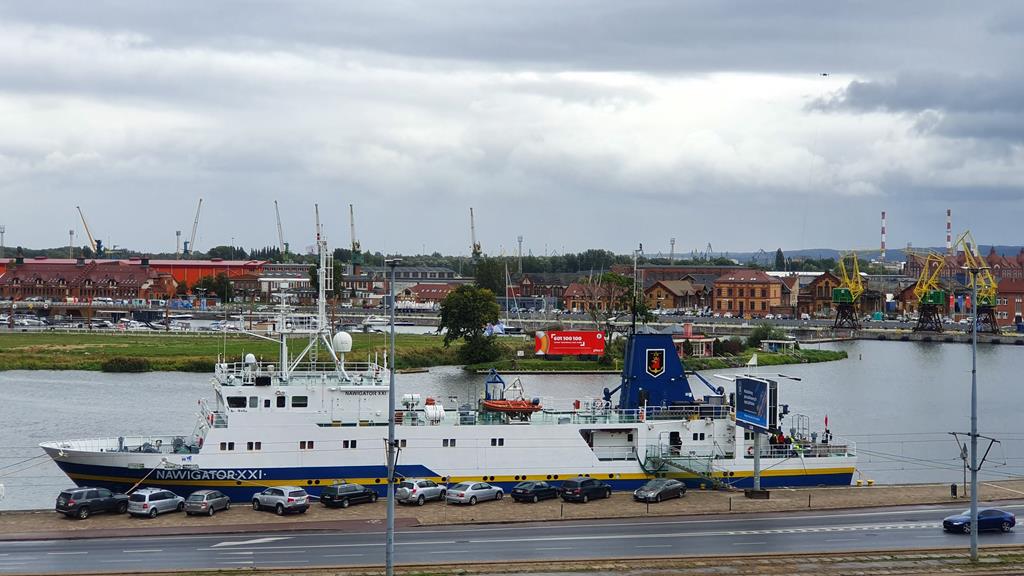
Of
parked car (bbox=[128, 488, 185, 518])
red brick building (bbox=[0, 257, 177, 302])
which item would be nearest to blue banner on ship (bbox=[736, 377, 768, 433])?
parked car (bbox=[128, 488, 185, 518])

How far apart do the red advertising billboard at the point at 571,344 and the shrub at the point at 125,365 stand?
33646mm

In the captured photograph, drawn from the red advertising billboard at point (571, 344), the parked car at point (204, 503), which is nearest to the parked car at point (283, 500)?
the parked car at point (204, 503)

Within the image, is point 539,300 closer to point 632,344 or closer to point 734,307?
point 734,307

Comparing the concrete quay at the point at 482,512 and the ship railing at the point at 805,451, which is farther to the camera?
the ship railing at the point at 805,451

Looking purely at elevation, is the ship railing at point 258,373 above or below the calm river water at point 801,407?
above

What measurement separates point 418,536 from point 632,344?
46.4 ft

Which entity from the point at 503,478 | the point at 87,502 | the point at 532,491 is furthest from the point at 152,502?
the point at 532,491

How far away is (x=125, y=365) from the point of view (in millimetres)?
85000

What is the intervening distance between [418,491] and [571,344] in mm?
63567

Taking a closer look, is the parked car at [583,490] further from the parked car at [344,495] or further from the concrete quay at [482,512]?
the parked car at [344,495]

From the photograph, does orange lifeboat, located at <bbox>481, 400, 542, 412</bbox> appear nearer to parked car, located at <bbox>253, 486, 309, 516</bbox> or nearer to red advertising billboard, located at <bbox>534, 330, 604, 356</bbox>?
parked car, located at <bbox>253, 486, 309, 516</bbox>

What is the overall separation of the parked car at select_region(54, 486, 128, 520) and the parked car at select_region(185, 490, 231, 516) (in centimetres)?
205

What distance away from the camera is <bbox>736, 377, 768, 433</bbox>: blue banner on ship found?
38281mm

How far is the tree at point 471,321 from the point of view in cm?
9606
